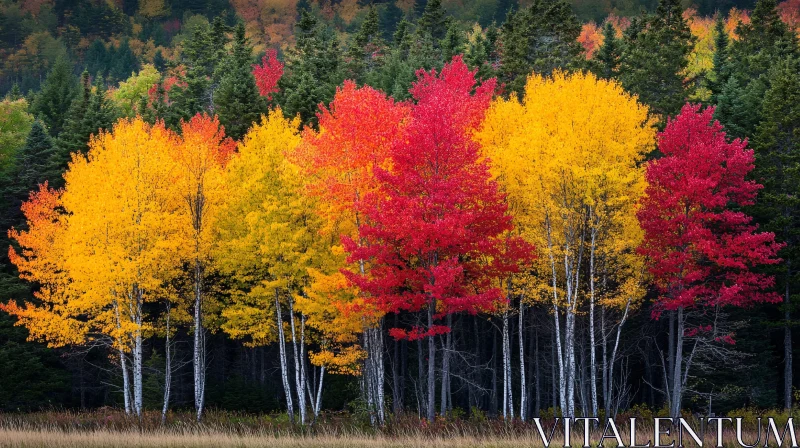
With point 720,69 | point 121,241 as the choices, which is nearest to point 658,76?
point 720,69

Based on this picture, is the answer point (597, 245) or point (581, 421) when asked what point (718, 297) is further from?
point (581, 421)

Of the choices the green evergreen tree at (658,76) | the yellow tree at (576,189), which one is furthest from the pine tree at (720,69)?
the yellow tree at (576,189)

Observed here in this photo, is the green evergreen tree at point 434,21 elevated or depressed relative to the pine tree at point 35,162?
elevated

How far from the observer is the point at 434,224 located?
23.2 metres

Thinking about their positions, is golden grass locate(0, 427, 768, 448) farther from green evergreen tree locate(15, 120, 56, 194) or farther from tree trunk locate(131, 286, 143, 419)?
green evergreen tree locate(15, 120, 56, 194)

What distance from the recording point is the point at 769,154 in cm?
3194

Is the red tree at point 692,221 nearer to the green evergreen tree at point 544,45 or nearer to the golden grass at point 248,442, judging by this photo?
the golden grass at point 248,442

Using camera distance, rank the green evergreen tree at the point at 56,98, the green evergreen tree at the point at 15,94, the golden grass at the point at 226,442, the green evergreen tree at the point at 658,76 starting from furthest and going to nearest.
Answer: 1. the green evergreen tree at the point at 15,94
2. the green evergreen tree at the point at 56,98
3. the green evergreen tree at the point at 658,76
4. the golden grass at the point at 226,442

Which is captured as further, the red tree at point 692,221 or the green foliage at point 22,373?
the green foliage at point 22,373

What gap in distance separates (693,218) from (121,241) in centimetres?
2054

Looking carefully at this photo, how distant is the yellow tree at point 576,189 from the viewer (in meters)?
26.2

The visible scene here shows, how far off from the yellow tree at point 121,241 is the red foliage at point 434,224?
8.77m

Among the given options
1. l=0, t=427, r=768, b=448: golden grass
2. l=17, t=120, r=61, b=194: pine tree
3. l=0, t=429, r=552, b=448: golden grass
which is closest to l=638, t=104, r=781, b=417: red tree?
l=0, t=427, r=768, b=448: golden grass

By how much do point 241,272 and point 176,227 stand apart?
119 inches
